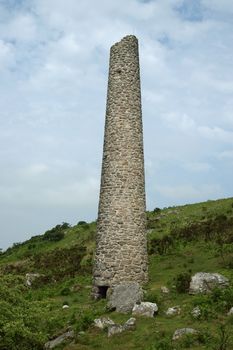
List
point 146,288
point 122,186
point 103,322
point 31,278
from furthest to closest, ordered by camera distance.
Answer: point 31,278 < point 122,186 < point 146,288 < point 103,322

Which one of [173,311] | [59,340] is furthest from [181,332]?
[59,340]

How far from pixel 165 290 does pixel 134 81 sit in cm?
1030

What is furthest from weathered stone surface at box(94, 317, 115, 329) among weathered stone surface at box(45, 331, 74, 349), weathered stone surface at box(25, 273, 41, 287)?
weathered stone surface at box(25, 273, 41, 287)

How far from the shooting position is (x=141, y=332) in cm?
1645

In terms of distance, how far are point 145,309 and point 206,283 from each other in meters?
3.07

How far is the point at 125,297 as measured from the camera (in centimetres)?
2012

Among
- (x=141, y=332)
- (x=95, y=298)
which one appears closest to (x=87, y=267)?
(x=95, y=298)

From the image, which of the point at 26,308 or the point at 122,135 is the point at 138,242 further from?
the point at 26,308

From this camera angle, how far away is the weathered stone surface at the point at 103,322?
17.6 m

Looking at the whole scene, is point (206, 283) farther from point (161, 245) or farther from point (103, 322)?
point (161, 245)

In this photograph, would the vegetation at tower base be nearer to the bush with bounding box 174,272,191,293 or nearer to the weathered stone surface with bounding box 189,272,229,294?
the bush with bounding box 174,272,191,293

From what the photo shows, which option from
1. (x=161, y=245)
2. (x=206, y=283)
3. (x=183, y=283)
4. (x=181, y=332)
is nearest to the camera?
(x=181, y=332)

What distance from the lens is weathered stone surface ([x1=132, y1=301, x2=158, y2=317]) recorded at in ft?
59.4

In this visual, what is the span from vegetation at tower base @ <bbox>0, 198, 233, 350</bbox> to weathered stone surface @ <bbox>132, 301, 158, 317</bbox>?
244 mm
